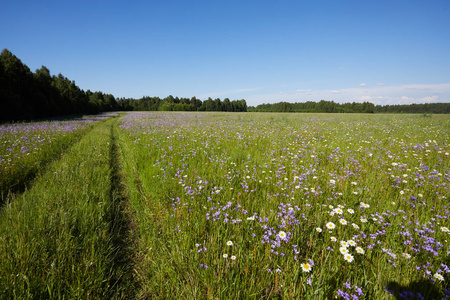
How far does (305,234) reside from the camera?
2639mm

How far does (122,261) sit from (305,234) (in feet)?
9.02

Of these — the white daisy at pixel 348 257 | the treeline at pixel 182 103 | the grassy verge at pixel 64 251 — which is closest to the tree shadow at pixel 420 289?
the white daisy at pixel 348 257

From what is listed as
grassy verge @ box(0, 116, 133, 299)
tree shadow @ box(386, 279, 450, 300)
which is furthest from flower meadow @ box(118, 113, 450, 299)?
grassy verge @ box(0, 116, 133, 299)

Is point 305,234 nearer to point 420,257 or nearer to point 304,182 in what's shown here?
point 420,257

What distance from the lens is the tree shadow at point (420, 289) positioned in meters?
1.76

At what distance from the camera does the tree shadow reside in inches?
69.1

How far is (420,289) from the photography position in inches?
71.9

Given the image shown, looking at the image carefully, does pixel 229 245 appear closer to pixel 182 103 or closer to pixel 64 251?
pixel 64 251

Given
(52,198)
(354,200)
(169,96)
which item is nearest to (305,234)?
(354,200)

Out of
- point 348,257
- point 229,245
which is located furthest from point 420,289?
point 229,245

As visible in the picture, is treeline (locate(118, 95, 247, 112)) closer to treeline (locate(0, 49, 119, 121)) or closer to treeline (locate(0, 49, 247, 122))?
treeline (locate(0, 49, 247, 122))

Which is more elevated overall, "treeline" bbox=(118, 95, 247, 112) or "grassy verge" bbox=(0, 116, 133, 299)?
"treeline" bbox=(118, 95, 247, 112)

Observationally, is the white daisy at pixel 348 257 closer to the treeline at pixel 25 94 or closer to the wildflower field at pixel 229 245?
the wildflower field at pixel 229 245

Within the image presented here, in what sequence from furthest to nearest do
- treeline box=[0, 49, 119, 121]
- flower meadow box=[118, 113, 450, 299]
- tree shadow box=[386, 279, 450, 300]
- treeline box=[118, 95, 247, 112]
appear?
treeline box=[118, 95, 247, 112] → treeline box=[0, 49, 119, 121] → flower meadow box=[118, 113, 450, 299] → tree shadow box=[386, 279, 450, 300]
